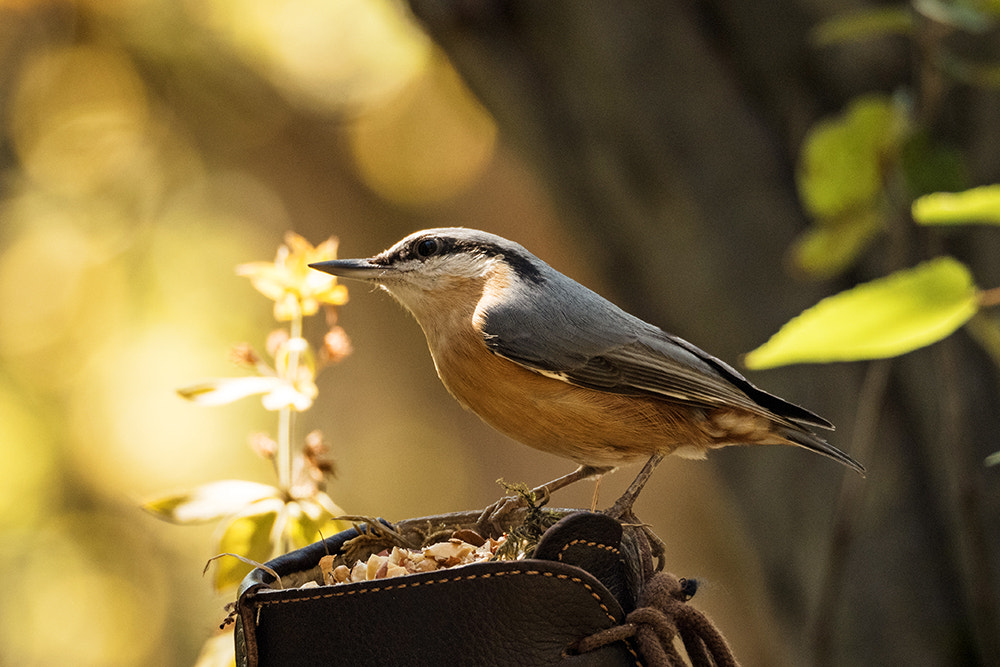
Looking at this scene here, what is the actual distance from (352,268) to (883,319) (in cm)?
69

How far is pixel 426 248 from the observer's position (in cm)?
126

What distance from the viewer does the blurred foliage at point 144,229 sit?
3889 mm

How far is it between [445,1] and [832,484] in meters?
1.46

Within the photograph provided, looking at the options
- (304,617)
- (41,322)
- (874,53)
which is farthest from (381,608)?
(41,322)

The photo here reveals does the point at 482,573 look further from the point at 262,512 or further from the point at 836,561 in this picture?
the point at 836,561

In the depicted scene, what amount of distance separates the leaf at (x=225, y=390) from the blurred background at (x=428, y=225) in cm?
113

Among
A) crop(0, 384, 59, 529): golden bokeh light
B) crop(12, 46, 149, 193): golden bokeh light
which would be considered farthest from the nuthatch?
crop(12, 46, 149, 193): golden bokeh light

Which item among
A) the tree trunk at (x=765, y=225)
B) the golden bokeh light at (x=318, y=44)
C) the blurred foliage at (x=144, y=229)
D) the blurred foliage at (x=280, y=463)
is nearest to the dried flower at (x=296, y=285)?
the blurred foliage at (x=280, y=463)

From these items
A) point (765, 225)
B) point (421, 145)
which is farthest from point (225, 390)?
point (421, 145)

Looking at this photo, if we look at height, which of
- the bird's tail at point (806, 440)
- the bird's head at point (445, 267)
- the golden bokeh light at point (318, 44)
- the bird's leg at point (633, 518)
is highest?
the golden bokeh light at point (318, 44)

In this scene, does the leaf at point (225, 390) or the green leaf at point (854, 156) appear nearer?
the leaf at point (225, 390)

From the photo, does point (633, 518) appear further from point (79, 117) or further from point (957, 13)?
point (79, 117)

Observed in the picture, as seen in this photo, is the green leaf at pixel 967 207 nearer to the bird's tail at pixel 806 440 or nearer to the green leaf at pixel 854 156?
the bird's tail at pixel 806 440

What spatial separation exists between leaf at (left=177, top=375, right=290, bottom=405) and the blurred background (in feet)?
3.69
